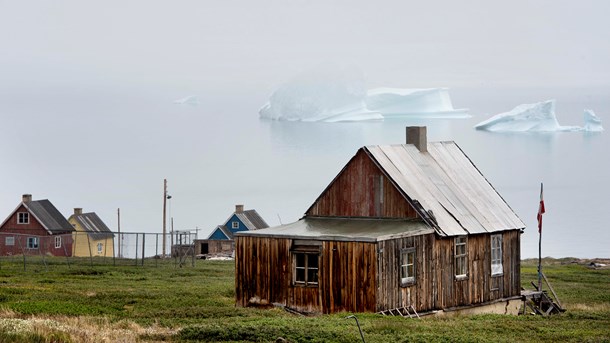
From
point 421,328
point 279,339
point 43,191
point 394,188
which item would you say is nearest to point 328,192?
point 394,188

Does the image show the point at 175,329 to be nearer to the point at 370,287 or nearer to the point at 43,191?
the point at 370,287

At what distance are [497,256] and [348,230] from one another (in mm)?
6769

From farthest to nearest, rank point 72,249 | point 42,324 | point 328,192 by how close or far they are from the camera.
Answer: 1. point 72,249
2. point 328,192
3. point 42,324

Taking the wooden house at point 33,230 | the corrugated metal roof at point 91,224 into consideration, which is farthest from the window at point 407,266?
the corrugated metal roof at point 91,224

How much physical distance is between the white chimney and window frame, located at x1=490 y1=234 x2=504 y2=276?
3971 mm

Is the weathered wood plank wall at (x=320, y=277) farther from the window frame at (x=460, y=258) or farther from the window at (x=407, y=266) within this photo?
the window frame at (x=460, y=258)

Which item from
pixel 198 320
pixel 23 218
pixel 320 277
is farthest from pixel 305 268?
pixel 23 218

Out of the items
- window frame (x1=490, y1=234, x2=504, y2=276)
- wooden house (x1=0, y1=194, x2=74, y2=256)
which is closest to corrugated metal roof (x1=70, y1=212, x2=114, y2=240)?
wooden house (x1=0, y1=194, x2=74, y2=256)

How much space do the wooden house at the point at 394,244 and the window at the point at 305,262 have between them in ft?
0.10

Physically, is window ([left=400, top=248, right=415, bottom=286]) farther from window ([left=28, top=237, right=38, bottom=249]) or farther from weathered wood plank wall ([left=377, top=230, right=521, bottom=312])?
window ([left=28, top=237, right=38, bottom=249])

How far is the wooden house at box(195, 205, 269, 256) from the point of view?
94.2 m

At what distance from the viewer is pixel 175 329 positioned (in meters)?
28.5

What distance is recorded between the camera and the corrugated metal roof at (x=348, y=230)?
1353 inches

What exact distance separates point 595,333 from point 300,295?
30.5ft
